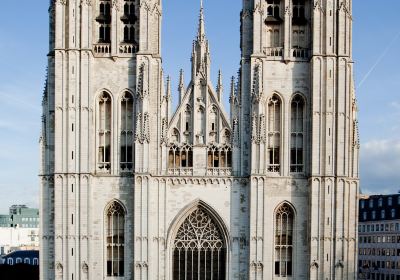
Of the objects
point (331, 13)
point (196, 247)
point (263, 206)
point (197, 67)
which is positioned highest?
point (331, 13)

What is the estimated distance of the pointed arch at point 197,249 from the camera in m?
46.2

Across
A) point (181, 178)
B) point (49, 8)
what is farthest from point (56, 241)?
point (49, 8)

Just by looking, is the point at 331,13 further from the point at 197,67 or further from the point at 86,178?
the point at 86,178

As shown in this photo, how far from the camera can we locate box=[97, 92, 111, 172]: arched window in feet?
152

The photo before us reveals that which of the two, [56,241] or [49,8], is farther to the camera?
[49,8]

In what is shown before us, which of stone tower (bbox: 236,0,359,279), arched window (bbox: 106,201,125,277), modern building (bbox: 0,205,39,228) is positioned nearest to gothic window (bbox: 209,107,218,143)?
stone tower (bbox: 236,0,359,279)

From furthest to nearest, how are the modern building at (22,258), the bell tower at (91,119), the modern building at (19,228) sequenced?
the modern building at (19,228), the modern building at (22,258), the bell tower at (91,119)

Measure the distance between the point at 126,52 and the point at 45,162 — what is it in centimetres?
935

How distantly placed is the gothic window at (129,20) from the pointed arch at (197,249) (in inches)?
495

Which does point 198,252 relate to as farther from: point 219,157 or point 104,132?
point 104,132

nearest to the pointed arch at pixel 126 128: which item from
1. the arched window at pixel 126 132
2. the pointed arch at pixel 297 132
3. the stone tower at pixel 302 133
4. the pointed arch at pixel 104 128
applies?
the arched window at pixel 126 132

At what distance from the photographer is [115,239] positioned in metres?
45.8

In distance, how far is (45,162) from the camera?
46.1m

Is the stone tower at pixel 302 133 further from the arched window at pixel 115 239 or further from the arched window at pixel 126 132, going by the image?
the arched window at pixel 115 239
